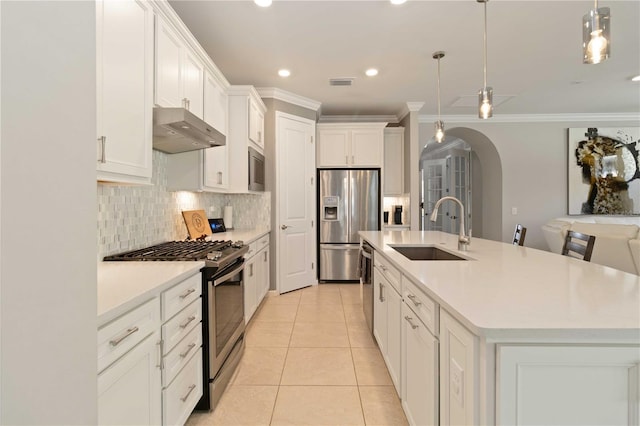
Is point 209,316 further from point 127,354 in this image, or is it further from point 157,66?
point 157,66

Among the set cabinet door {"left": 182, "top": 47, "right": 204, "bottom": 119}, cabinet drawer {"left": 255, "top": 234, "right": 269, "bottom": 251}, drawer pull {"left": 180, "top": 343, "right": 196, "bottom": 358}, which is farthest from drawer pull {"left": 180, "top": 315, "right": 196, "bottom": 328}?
cabinet drawer {"left": 255, "top": 234, "right": 269, "bottom": 251}

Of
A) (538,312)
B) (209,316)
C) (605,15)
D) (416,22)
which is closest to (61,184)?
(538,312)

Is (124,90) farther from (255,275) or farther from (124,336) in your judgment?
(255,275)

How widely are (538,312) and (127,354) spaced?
1387 mm

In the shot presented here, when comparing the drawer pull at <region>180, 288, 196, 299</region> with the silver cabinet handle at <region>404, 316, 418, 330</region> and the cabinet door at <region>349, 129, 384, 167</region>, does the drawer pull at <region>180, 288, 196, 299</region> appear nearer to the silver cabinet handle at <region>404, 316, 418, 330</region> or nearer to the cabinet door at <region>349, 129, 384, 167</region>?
the silver cabinet handle at <region>404, 316, 418, 330</region>

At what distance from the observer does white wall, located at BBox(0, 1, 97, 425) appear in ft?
1.57

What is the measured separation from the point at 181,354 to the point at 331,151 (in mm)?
3951

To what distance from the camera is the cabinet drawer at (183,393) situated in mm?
1437

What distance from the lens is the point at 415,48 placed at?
10.6 ft

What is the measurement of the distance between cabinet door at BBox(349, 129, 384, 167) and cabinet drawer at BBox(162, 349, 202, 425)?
12.6 feet

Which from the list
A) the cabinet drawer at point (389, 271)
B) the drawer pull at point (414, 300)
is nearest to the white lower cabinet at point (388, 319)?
the cabinet drawer at point (389, 271)

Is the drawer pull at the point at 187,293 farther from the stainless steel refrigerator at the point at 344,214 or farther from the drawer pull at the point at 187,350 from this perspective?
the stainless steel refrigerator at the point at 344,214

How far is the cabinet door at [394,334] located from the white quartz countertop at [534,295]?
1.03ft

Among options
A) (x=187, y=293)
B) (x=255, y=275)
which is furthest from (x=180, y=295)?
(x=255, y=275)
